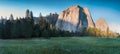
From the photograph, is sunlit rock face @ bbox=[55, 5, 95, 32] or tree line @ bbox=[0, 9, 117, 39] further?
sunlit rock face @ bbox=[55, 5, 95, 32]

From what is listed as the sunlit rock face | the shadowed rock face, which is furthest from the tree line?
the shadowed rock face

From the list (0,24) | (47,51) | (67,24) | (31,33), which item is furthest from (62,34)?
(47,51)

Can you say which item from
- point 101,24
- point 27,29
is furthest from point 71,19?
point 27,29

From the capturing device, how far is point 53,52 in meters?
12.9

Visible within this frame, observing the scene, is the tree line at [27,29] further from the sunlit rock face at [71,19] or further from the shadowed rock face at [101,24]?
the shadowed rock face at [101,24]

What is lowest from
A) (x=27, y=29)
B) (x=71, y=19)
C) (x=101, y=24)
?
(x=27, y=29)

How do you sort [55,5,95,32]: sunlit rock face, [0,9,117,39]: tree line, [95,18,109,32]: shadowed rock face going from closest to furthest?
[0,9,117,39]: tree line < [95,18,109,32]: shadowed rock face < [55,5,95,32]: sunlit rock face

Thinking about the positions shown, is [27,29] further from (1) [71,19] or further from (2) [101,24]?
(2) [101,24]

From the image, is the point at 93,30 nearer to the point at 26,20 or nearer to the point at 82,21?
the point at 82,21

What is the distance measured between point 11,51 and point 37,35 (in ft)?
77.9

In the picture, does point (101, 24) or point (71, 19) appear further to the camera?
point (101, 24)

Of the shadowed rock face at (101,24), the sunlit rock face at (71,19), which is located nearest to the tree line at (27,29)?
the sunlit rock face at (71,19)

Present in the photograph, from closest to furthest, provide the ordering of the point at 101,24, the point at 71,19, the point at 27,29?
the point at 27,29, the point at 71,19, the point at 101,24

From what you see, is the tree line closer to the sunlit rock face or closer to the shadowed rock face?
the sunlit rock face
